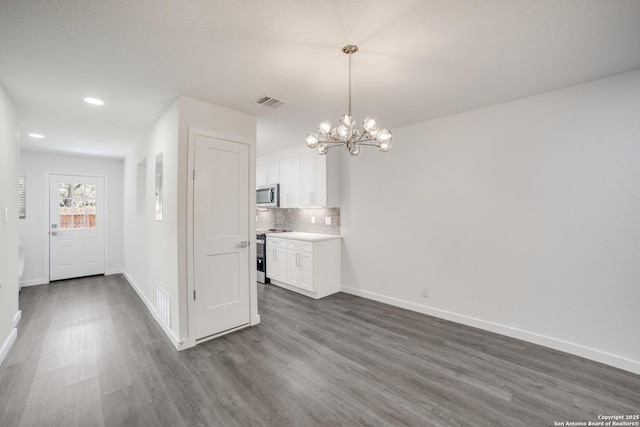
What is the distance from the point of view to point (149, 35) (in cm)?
188

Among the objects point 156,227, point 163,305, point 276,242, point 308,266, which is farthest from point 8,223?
point 308,266

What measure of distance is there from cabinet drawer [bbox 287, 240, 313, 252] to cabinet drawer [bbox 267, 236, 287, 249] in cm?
15

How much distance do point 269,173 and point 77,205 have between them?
165 inches

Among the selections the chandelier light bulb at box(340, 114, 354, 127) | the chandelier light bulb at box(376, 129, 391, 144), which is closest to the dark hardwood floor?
the chandelier light bulb at box(376, 129, 391, 144)

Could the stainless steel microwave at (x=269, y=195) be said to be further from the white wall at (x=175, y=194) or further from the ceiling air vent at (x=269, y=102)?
the ceiling air vent at (x=269, y=102)

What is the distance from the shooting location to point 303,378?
2324 mm

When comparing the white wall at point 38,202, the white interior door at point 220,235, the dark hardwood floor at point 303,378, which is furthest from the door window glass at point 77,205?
the white interior door at point 220,235

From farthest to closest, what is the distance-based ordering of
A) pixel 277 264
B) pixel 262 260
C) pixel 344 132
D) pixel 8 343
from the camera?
pixel 262 260
pixel 277 264
pixel 8 343
pixel 344 132

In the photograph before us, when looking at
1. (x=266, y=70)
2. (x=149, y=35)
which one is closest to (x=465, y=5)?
(x=266, y=70)

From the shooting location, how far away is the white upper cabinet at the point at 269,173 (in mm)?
5621

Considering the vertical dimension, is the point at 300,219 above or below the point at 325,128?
below

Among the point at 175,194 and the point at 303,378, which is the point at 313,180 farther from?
the point at 303,378

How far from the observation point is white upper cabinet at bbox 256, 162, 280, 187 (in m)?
5.62

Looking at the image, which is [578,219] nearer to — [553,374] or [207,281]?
[553,374]
